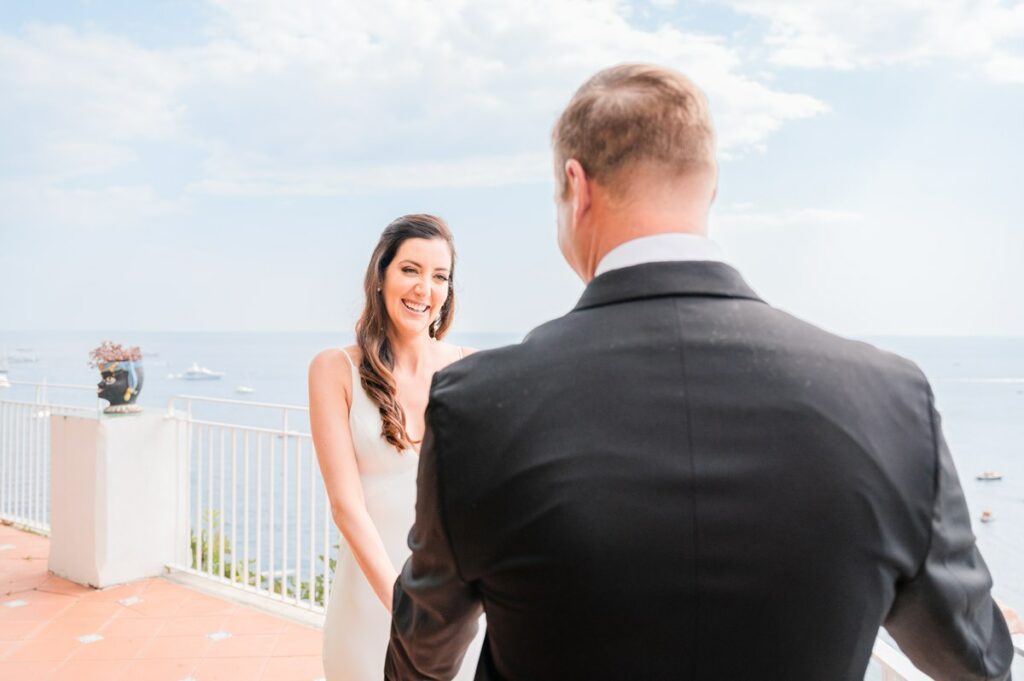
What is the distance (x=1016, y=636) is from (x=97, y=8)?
46.8 metres

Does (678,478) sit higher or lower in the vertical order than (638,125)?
lower

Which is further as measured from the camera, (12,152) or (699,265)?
(12,152)

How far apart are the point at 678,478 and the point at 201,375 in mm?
66522

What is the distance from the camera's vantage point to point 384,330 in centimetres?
194

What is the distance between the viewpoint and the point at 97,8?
128ft

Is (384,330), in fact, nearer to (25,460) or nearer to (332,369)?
(332,369)

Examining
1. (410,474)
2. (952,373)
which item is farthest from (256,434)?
(952,373)

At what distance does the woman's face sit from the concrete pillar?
3.56 m

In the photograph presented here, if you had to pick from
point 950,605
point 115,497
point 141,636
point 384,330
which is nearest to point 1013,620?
point 950,605

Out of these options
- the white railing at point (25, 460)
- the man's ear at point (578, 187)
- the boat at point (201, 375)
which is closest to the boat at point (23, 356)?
the boat at point (201, 375)

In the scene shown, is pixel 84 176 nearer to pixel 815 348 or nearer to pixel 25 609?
pixel 25 609

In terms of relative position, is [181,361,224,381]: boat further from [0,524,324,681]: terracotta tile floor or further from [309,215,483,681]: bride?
[309,215,483,681]: bride

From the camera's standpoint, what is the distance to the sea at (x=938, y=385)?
3334 centimetres

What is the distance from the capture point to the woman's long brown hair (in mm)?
1810
